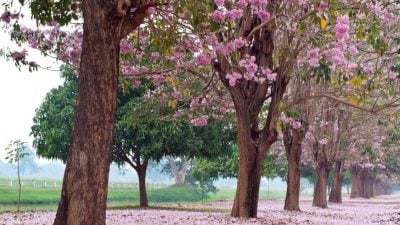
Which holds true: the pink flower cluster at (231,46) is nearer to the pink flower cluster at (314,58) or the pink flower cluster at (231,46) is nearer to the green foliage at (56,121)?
the pink flower cluster at (314,58)

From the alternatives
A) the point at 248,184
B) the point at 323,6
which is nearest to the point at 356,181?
the point at 248,184

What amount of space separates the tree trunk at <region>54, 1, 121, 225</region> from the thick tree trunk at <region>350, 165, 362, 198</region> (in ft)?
181

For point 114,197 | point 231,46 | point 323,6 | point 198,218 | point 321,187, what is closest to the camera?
point 323,6

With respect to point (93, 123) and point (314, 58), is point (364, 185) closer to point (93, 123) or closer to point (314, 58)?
point (314, 58)

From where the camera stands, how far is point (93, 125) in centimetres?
910

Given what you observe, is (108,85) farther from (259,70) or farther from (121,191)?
(121,191)

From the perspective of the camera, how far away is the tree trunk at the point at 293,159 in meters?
29.8

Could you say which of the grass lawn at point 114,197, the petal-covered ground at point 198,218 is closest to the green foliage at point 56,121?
the petal-covered ground at point 198,218

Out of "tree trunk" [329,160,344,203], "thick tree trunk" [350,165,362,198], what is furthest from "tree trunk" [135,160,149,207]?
"thick tree trunk" [350,165,362,198]

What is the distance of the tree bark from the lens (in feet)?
29.6

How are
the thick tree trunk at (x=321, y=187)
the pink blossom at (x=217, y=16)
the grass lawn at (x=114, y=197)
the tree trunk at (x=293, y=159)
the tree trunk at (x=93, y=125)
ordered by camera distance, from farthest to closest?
1. the grass lawn at (x=114, y=197)
2. the thick tree trunk at (x=321, y=187)
3. the tree trunk at (x=293, y=159)
4. the pink blossom at (x=217, y=16)
5. the tree trunk at (x=93, y=125)

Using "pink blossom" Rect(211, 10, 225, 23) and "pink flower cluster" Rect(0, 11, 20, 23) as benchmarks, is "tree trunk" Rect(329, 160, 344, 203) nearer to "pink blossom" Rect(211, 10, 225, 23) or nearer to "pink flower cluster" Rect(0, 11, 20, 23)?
"pink blossom" Rect(211, 10, 225, 23)

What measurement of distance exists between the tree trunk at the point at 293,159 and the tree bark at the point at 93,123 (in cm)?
2093

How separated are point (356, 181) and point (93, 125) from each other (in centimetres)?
6088
